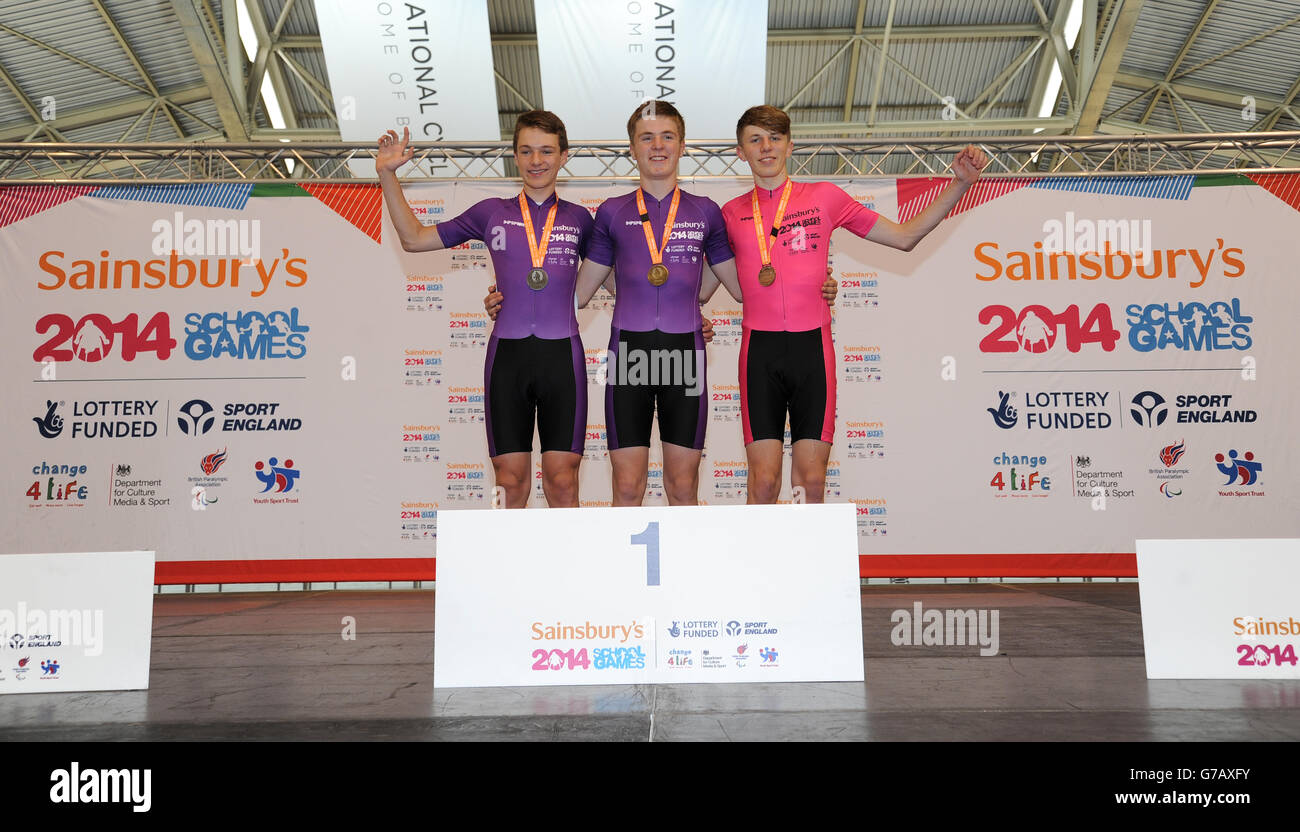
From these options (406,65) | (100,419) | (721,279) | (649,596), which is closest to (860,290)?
(721,279)

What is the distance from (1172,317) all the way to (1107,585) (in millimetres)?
1956

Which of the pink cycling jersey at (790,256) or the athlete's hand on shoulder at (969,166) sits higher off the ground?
the athlete's hand on shoulder at (969,166)

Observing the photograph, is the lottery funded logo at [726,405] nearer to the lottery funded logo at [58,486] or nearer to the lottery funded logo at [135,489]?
the lottery funded logo at [135,489]

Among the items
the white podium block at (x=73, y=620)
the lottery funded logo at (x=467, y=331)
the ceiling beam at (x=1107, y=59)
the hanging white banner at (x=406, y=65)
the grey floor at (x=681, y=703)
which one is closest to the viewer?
the grey floor at (x=681, y=703)

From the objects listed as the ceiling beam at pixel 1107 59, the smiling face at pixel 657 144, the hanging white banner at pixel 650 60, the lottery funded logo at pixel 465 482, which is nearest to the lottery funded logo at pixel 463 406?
the lottery funded logo at pixel 465 482

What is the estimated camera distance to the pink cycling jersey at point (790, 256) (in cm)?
369

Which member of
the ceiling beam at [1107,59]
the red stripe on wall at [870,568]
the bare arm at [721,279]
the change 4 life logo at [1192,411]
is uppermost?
the ceiling beam at [1107,59]

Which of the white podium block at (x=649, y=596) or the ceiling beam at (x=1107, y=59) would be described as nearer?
the white podium block at (x=649, y=596)

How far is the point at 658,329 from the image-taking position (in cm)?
363

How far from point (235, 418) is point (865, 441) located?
14.6 ft

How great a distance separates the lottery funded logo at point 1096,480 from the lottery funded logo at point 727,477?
233cm

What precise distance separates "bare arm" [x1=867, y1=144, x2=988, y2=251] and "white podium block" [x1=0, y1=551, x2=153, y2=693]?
3034 millimetres

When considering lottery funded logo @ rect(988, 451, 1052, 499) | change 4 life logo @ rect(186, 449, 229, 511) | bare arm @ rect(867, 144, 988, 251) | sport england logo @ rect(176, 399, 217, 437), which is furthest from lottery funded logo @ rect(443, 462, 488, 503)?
lottery funded logo @ rect(988, 451, 1052, 499)
